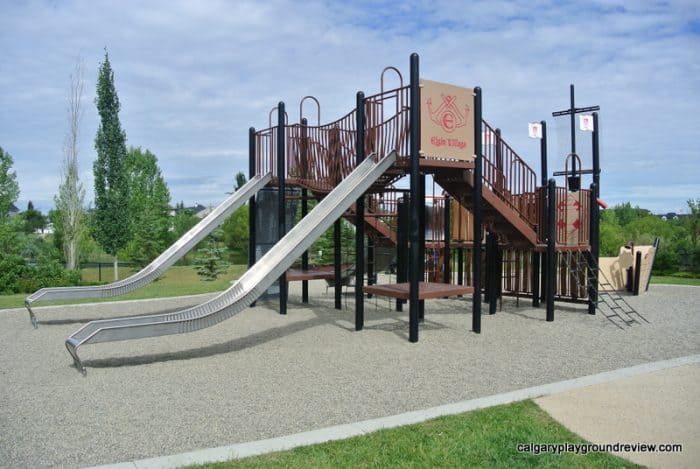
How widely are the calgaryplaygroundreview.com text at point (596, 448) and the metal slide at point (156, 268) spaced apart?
8.00m

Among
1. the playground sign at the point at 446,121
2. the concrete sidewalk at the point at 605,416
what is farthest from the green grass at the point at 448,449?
the playground sign at the point at 446,121

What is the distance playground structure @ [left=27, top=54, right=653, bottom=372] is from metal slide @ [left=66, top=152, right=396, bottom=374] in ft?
0.06

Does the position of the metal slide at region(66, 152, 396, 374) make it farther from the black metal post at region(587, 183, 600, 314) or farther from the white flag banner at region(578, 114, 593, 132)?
the white flag banner at region(578, 114, 593, 132)

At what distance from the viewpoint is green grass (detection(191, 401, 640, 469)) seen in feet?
14.1

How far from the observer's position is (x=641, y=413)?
5.43 metres

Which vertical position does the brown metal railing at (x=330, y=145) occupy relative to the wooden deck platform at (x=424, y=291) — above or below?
above

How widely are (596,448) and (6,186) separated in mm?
31281

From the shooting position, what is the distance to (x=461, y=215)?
48.3 feet

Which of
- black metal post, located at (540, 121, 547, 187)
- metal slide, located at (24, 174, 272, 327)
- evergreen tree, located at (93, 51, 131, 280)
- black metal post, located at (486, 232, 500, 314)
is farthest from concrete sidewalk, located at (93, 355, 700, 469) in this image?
evergreen tree, located at (93, 51, 131, 280)

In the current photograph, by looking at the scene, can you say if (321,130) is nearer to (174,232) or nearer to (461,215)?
(461,215)

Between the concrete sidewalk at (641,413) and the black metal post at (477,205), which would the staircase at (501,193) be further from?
the concrete sidewalk at (641,413)

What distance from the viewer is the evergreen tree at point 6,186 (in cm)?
2853

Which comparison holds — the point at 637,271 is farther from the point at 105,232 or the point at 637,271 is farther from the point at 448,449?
the point at 105,232

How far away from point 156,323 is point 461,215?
921 centimetres
